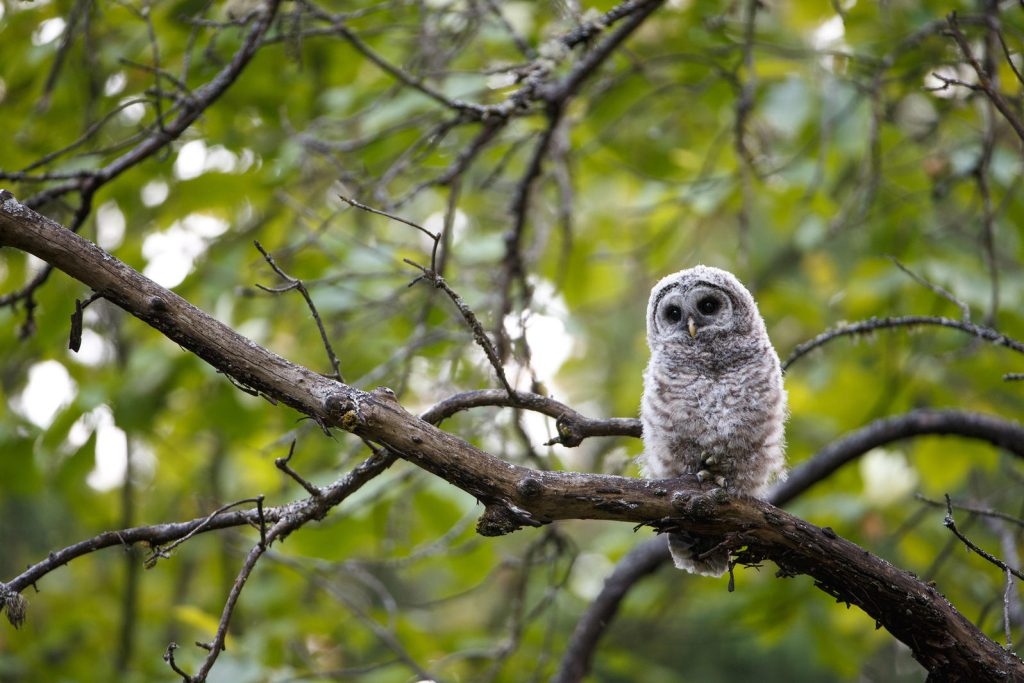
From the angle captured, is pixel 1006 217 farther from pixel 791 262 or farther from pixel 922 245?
pixel 791 262

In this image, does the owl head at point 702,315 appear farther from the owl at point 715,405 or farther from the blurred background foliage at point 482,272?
the blurred background foliage at point 482,272

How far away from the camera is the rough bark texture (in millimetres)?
1542

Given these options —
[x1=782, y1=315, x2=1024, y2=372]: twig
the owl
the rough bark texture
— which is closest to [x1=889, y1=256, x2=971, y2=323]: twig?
[x1=782, y1=315, x2=1024, y2=372]: twig

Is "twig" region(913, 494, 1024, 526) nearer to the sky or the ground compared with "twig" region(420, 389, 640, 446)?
nearer to the ground

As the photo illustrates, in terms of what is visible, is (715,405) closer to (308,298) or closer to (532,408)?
(532,408)

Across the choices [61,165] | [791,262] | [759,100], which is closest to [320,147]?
[61,165]

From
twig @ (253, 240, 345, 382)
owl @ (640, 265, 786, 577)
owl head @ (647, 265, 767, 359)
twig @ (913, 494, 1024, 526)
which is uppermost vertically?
owl head @ (647, 265, 767, 359)

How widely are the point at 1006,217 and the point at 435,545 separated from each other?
2.66 m

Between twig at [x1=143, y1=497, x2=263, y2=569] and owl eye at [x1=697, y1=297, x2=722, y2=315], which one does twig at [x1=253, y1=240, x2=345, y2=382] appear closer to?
twig at [x1=143, y1=497, x2=263, y2=569]

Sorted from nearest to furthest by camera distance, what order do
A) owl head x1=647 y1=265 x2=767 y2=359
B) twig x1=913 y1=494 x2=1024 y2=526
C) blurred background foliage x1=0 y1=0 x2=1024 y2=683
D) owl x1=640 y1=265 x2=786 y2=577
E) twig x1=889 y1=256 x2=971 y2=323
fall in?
twig x1=913 y1=494 x2=1024 y2=526 < twig x1=889 y1=256 x2=971 y2=323 < owl x1=640 y1=265 x2=786 y2=577 < owl head x1=647 y1=265 x2=767 y2=359 < blurred background foliage x1=0 y1=0 x2=1024 y2=683

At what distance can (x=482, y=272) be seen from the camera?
3734mm

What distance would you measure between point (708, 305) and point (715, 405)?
15.0 inches

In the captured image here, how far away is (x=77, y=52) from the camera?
3332mm

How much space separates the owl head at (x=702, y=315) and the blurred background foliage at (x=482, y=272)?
424 millimetres
